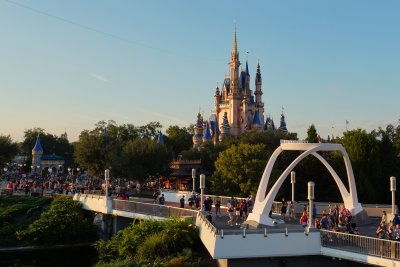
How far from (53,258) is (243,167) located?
832 inches

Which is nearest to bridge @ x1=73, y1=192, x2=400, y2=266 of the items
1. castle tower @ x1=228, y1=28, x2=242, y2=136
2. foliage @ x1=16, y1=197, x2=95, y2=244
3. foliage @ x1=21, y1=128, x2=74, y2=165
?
foliage @ x1=16, y1=197, x2=95, y2=244

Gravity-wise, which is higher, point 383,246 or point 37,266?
point 383,246

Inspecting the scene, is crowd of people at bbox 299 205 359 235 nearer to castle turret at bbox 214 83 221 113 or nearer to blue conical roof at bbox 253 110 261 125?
blue conical roof at bbox 253 110 261 125

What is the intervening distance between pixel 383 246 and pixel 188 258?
9.14m

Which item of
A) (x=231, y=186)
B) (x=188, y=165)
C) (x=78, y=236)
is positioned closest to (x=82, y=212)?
(x=78, y=236)

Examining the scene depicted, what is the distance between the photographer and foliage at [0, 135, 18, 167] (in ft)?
238

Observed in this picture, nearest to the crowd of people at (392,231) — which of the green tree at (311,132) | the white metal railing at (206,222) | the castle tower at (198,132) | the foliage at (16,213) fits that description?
the white metal railing at (206,222)

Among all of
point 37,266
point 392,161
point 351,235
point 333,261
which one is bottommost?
point 37,266

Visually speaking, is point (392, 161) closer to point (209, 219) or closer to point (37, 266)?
point (209, 219)

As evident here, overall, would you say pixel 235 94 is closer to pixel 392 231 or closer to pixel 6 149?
pixel 6 149

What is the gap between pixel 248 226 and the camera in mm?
23578

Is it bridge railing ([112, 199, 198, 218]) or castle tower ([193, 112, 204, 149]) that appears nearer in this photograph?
bridge railing ([112, 199, 198, 218])

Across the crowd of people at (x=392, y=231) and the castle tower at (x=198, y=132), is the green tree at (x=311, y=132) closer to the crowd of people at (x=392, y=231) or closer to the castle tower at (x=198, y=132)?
the crowd of people at (x=392, y=231)

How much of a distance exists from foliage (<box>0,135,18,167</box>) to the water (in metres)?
41.7
